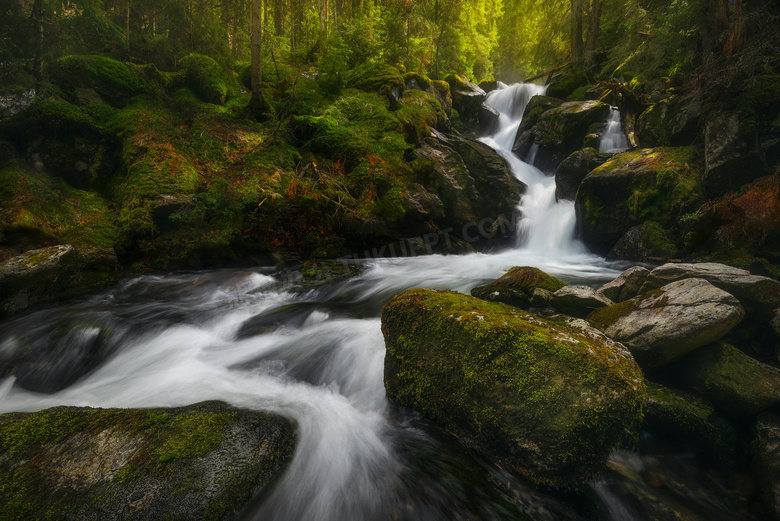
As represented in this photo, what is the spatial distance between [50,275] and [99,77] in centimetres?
730

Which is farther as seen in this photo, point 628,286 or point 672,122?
point 672,122

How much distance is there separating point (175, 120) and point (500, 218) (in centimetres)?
1129

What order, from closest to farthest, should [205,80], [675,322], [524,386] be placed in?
[524,386], [675,322], [205,80]

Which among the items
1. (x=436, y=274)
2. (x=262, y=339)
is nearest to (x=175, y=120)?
(x=262, y=339)

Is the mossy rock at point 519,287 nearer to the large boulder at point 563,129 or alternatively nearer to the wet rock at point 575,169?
the wet rock at point 575,169

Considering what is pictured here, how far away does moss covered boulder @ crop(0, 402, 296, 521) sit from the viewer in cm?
173

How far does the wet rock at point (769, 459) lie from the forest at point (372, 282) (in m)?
0.02

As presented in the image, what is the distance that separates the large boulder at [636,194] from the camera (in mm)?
7270

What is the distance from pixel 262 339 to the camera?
16.3 ft

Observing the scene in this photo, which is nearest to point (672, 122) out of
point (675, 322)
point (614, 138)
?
point (614, 138)

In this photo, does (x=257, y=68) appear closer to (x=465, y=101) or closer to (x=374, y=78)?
(x=374, y=78)

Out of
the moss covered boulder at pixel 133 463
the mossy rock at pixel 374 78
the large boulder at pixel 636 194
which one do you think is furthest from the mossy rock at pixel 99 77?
the large boulder at pixel 636 194

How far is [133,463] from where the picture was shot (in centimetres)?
194

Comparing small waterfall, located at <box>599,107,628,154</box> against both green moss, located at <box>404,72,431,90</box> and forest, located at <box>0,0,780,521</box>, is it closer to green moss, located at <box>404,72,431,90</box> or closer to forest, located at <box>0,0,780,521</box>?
forest, located at <box>0,0,780,521</box>
